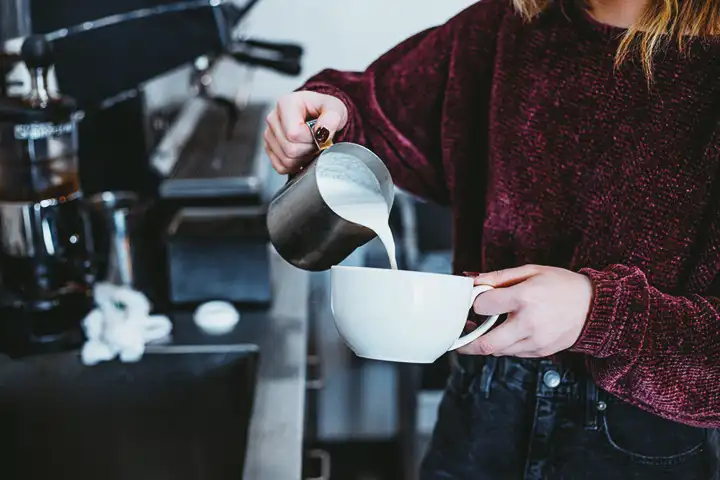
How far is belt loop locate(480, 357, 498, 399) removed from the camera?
898 mm

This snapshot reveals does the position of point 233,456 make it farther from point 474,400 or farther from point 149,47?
point 149,47

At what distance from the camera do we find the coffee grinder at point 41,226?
3.33 ft

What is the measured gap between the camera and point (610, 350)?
0.70m

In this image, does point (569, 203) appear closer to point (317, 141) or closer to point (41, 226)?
point (317, 141)

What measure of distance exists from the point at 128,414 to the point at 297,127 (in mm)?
470

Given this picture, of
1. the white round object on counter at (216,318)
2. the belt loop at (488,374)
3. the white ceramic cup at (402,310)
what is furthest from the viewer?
the white round object on counter at (216,318)

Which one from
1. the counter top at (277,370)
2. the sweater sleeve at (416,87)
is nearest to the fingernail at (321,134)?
the sweater sleeve at (416,87)

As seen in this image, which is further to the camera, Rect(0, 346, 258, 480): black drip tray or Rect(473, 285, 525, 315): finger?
Rect(0, 346, 258, 480): black drip tray

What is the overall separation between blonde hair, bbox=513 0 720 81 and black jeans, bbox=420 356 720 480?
1.08 feet

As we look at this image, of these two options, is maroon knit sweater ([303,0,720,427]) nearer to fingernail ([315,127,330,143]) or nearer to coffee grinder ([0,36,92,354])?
fingernail ([315,127,330,143])

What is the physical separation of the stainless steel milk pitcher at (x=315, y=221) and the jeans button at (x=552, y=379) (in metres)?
0.25

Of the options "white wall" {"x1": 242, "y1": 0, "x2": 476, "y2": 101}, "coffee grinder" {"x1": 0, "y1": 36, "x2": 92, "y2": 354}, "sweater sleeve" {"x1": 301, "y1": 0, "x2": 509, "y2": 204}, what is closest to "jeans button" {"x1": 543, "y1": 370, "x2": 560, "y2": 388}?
"sweater sleeve" {"x1": 301, "y1": 0, "x2": 509, "y2": 204}

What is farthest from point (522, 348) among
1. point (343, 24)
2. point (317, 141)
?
point (343, 24)

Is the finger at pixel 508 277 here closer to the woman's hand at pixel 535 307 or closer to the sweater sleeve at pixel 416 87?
the woman's hand at pixel 535 307
